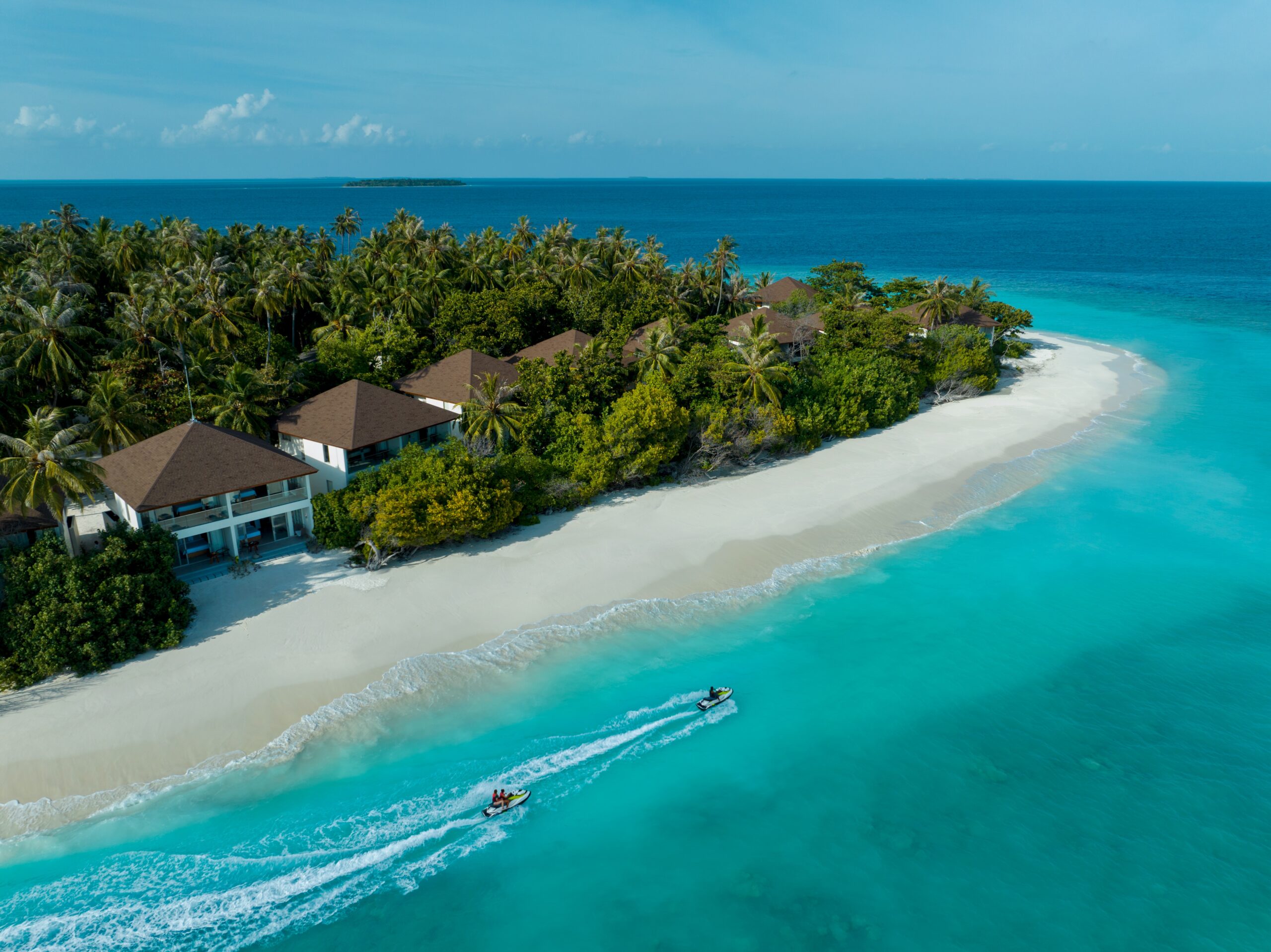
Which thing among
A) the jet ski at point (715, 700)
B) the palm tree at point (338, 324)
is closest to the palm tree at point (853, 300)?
the palm tree at point (338, 324)

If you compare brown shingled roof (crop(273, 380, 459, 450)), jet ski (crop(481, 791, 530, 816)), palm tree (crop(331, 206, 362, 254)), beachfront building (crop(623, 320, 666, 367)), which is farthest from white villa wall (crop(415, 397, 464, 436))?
palm tree (crop(331, 206, 362, 254))

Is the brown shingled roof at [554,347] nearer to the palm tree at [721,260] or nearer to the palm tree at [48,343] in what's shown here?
the palm tree at [721,260]

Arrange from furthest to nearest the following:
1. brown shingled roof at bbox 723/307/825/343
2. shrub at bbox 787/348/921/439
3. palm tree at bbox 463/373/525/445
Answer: brown shingled roof at bbox 723/307/825/343, shrub at bbox 787/348/921/439, palm tree at bbox 463/373/525/445

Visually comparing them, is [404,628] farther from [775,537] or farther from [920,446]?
[920,446]

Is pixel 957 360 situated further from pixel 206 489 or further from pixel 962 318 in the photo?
pixel 206 489

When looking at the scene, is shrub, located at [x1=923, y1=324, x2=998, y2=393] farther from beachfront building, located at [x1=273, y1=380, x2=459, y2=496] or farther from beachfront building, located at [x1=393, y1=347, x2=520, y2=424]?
beachfront building, located at [x1=273, y1=380, x2=459, y2=496]

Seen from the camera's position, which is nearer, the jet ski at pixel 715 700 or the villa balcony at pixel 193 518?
the jet ski at pixel 715 700
